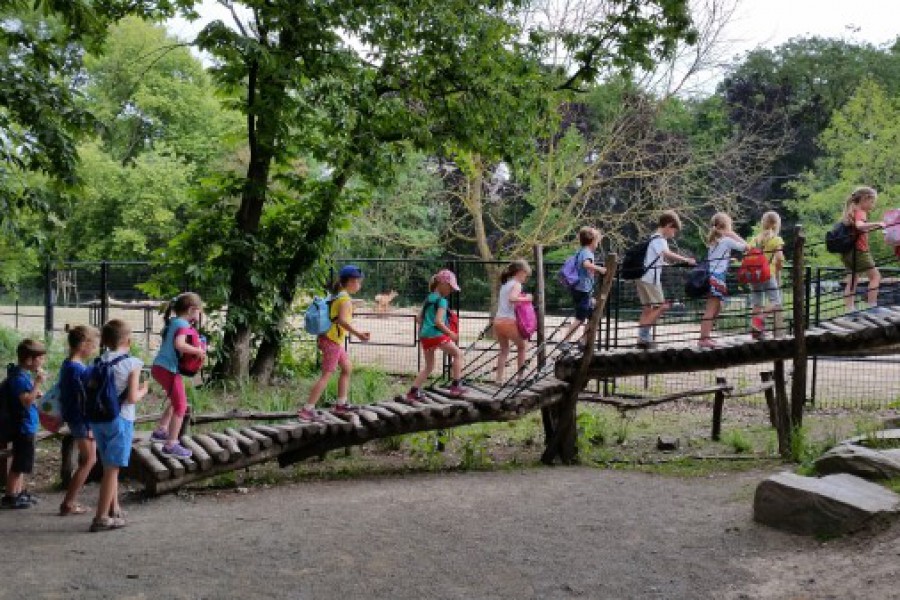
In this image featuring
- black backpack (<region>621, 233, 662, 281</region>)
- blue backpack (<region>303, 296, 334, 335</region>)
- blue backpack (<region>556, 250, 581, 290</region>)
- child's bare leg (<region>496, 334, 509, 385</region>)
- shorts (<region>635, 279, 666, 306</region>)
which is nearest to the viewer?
blue backpack (<region>303, 296, 334, 335</region>)

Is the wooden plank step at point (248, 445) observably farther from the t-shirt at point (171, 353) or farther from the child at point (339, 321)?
the t-shirt at point (171, 353)

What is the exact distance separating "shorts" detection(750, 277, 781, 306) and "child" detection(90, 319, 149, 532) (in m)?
5.60

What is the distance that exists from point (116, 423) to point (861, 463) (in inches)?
194

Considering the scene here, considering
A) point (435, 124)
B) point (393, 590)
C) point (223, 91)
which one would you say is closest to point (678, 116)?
point (435, 124)

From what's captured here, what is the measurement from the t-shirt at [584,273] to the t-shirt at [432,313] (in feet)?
5.38

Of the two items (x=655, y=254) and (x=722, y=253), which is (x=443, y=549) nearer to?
(x=655, y=254)

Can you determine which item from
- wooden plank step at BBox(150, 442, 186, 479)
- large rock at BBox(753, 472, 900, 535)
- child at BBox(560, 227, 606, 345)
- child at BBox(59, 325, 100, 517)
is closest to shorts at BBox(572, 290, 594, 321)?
child at BBox(560, 227, 606, 345)

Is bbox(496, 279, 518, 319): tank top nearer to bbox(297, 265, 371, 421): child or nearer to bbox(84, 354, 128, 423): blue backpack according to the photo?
bbox(297, 265, 371, 421): child

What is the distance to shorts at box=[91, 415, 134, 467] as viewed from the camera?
18.5ft

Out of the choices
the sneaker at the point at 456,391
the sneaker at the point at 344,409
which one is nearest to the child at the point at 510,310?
the sneaker at the point at 456,391

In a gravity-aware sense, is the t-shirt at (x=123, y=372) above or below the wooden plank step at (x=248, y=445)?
above

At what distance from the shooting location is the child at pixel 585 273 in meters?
8.73

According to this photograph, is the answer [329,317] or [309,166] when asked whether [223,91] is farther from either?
[309,166]

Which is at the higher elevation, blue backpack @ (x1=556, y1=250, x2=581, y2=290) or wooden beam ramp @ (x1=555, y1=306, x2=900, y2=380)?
blue backpack @ (x1=556, y1=250, x2=581, y2=290)
